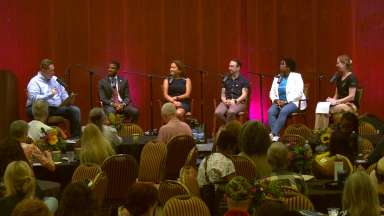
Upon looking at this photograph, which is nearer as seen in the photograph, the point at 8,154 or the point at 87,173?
the point at 8,154

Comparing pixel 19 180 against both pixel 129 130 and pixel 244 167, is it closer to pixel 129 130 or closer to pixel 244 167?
pixel 244 167

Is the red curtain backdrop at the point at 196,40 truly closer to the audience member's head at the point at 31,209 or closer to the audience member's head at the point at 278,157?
the audience member's head at the point at 278,157

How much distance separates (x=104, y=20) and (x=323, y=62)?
3.69 metres

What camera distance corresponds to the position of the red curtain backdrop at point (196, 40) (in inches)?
524

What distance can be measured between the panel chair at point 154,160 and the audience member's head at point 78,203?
3.84 m

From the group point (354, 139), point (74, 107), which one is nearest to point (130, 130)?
point (74, 107)

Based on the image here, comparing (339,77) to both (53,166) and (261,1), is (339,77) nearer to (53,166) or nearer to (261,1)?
(261,1)

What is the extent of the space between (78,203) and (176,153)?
447 cm

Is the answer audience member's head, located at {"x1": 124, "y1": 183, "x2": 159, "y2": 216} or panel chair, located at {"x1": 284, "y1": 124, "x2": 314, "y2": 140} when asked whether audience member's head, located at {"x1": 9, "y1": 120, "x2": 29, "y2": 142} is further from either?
panel chair, located at {"x1": 284, "y1": 124, "x2": 314, "y2": 140}

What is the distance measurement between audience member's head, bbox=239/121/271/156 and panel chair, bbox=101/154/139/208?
1098 millimetres

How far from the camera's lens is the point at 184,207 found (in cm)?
559

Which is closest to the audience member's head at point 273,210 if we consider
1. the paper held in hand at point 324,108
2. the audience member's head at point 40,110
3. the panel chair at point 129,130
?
the audience member's head at point 40,110

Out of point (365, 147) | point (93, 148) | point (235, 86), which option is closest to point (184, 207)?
point (93, 148)

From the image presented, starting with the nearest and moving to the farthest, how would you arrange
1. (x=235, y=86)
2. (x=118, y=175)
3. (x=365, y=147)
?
(x=118, y=175) < (x=365, y=147) < (x=235, y=86)
